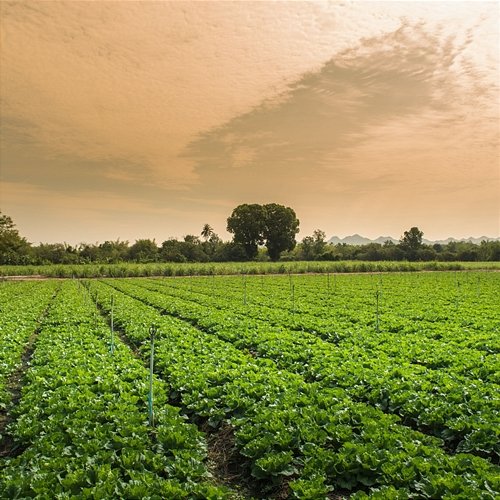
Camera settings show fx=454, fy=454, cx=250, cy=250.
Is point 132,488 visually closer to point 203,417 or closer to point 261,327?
point 203,417

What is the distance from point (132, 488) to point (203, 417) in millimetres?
3736

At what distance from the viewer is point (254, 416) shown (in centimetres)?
809

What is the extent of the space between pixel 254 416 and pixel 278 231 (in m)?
92.4

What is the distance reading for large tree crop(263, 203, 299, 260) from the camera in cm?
9981

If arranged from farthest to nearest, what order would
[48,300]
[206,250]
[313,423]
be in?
[206,250] < [48,300] < [313,423]

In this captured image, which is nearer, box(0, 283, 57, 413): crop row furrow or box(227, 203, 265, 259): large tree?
box(0, 283, 57, 413): crop row furrow

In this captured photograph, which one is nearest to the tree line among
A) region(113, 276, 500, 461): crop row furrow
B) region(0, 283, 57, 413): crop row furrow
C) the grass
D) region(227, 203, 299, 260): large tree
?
region(227, 203, 299, 260): large tree

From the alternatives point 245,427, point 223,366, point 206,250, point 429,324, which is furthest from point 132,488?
point 206,250

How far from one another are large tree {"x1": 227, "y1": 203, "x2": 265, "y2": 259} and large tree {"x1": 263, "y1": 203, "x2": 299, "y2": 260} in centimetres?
142

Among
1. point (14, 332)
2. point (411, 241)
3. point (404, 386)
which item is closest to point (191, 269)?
point (14, 332)

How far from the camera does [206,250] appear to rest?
105312 millimetres

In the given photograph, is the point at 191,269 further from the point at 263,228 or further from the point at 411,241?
the point at 411,241

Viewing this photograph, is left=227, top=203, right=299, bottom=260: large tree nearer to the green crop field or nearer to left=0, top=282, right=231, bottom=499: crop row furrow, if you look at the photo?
the green crop field

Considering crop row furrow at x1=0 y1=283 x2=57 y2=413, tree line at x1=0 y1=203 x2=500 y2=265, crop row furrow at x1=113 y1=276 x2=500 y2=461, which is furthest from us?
tree line at x1=0 y1=203 x2=500 y2=265
